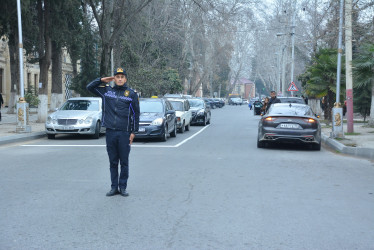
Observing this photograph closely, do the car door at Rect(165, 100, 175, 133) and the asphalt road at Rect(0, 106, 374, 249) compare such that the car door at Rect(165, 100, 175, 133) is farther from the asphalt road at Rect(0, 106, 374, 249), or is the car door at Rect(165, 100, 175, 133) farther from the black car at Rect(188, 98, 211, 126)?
the black car at Rect(188, 98, 211, 126)

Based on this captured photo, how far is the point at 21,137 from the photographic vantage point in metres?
17.0

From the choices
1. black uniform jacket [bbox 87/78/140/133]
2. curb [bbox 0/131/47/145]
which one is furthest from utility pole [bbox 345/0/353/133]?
black uniform jacket [bbox 87/78/140/133]

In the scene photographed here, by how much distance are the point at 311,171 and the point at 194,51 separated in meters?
52.1

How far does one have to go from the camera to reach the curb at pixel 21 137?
15966 millimetres

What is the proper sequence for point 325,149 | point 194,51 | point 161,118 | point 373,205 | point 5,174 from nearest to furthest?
point 373,205 < point 5,174 < point 325,149 < point 161,118 < point 194,51

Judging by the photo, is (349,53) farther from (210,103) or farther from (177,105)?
(210,103)

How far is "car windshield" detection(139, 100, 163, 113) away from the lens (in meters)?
17.8

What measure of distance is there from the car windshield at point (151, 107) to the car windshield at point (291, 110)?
450 cm

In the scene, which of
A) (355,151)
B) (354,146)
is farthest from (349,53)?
(355,151)

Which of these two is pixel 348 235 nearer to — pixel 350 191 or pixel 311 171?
pixel 350 191

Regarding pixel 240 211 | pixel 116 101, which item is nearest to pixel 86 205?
pixel 116 101

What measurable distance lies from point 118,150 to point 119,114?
56 cm

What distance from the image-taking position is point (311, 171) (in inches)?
409

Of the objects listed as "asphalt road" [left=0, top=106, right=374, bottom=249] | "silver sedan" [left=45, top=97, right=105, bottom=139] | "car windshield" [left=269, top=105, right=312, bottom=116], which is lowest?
"asphalt road" [left=0, top=106, right=374, bottom=249]
